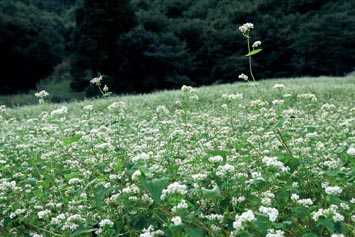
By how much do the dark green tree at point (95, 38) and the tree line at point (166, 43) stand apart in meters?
0.06

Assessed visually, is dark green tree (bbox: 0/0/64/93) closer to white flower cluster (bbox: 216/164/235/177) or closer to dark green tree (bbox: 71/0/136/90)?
dark green tree (bbox: 71/0/136/90)

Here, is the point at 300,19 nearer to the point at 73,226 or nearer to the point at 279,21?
the point at 279,21

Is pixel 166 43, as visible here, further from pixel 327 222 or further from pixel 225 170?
pixel 327 222

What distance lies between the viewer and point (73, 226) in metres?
2.30

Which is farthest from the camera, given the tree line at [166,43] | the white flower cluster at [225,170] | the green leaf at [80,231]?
the tree line at [166,43]

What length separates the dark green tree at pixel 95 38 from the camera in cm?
Answer: 2670

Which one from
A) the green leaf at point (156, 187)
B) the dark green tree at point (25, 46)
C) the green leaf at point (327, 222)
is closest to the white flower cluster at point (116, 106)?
the green leaf at point (156, 187)

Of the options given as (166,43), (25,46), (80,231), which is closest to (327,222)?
(80,231)

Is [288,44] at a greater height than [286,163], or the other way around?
[286,163]

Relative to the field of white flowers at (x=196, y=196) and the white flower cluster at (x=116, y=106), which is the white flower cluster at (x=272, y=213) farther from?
the white flower cluster at (x=116, y=106)

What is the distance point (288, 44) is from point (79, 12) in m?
14.3

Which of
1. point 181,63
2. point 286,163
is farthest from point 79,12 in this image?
point 286,163

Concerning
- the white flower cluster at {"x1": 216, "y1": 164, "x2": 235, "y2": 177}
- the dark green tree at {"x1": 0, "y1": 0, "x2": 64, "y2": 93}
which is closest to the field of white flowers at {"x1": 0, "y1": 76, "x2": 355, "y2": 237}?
the white flower cluster at {"x1": 216, "y1": 164, "x2": 235, "y2": 177}

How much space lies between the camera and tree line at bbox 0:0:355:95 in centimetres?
2739
